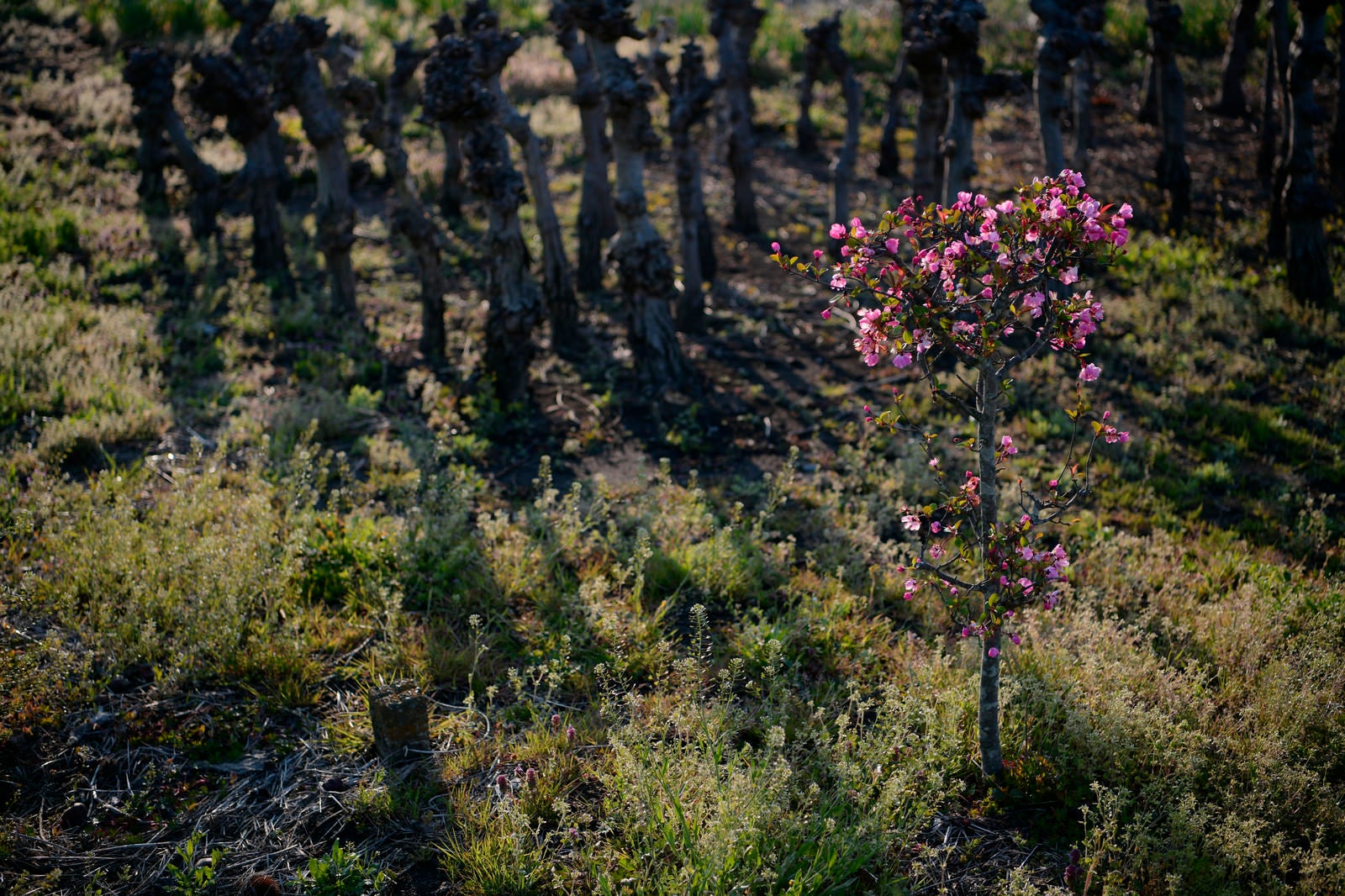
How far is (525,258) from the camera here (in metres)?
8.62

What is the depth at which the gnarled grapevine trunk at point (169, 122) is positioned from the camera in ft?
41.9

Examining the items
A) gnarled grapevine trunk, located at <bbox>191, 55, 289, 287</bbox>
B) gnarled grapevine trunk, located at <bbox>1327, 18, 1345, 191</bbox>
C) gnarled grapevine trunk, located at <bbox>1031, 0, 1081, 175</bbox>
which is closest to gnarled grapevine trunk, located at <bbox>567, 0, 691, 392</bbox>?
gnarled grapevine trunk, located at <bbox>1031, 0, 1081, 175</bbox>

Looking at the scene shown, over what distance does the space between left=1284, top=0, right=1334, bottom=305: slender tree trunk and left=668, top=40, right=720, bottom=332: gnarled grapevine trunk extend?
632cm

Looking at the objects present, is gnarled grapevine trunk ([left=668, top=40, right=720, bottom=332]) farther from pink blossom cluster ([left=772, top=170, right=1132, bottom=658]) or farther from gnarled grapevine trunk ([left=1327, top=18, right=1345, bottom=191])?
gnarled grapevine trunk ([left=1327, top=18, right=1345, bottom=191])

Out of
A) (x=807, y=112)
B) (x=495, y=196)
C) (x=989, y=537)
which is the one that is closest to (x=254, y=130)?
(x=495, y=196)

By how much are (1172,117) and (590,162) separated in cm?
783

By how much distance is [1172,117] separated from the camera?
12.5m

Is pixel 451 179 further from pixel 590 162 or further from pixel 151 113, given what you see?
pixel 151 113

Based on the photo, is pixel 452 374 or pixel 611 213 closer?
pixel 452 374

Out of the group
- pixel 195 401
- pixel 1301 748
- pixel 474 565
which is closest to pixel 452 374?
pixel 195 401

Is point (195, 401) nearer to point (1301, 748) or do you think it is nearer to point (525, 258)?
point (525, 258)

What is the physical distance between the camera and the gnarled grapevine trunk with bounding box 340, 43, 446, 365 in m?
9.15

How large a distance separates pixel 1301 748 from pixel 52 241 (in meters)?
13.4

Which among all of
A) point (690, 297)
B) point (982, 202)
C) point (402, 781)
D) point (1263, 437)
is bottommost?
point (402, 781)
